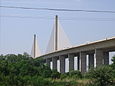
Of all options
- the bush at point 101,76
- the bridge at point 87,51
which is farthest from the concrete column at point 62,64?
the bush at point 101,76

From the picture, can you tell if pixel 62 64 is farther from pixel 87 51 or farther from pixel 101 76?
pixel 101 76

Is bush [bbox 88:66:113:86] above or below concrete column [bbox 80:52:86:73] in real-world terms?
above

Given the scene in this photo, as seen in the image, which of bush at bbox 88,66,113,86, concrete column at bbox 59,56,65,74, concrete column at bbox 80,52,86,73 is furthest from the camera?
concrete column at bbox 59,56,65,74

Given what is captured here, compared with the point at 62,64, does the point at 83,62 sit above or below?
above

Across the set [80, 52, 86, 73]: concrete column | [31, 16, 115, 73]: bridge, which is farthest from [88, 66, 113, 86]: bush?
[80, 52, 86, 73]: concrete column

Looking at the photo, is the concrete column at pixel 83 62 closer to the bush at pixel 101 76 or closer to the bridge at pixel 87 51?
the bridge at pixel 87 51

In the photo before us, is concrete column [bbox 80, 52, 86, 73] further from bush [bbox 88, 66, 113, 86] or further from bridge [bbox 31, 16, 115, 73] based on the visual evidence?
bush [bbox 88, 66, 113, 86]

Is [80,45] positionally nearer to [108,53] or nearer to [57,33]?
[108,53]

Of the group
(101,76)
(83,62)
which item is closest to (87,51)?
(83,62)

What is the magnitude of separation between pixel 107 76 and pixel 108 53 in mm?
44809

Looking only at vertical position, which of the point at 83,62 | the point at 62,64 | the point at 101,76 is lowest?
the point at 62,64

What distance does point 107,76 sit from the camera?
29.7 metres

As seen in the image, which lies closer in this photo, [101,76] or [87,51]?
[101,76]

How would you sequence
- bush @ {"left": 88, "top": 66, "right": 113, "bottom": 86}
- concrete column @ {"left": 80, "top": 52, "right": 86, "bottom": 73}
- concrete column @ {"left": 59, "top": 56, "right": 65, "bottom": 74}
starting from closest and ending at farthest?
bush @ {"left": 88, "top": 66, "right": 113, "bottom": 86} < concrete column @ {"left": 80, "top": 52, "right": 86, "bottom": 73} < concrete column @ {"left": 59, "top": 56, "right": 65, "bottom": 74}
